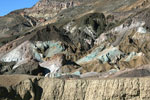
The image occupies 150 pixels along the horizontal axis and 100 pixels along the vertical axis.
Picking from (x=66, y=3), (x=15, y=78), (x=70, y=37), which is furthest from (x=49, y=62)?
(x=66, y=3)

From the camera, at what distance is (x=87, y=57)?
78.5 m

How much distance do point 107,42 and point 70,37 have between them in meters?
19.1

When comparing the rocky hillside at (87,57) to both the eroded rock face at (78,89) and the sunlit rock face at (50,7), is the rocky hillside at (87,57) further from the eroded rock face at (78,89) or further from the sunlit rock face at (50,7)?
the sunlit rock face at (50,7)

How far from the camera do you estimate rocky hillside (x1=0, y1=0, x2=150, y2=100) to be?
26297 mm

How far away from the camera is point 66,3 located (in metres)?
188

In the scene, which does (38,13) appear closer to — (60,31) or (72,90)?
(60,31)

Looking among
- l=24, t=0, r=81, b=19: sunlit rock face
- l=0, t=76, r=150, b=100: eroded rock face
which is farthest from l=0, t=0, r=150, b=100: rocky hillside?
l=24, t=0, r=81, b=19: sunlit rock face

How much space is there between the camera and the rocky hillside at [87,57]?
2630 cm

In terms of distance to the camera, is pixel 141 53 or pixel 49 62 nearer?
pixel 141 53

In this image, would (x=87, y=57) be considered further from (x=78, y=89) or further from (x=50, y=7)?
(x=50, y=7)

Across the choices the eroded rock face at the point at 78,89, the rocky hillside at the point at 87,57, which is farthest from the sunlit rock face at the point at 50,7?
the eroded rock face at the point at 78,89

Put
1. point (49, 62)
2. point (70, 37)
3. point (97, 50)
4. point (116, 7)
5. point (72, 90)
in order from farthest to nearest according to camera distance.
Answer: point (116, 7) → point (70, 37) → point (97, 50) → point (49, 62) → point (72, 90)

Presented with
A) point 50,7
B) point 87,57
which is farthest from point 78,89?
point 50,7

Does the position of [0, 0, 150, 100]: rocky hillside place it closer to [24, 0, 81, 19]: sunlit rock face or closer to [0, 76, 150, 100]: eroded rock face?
[0, 76, 150, 100]: eroded rock face
